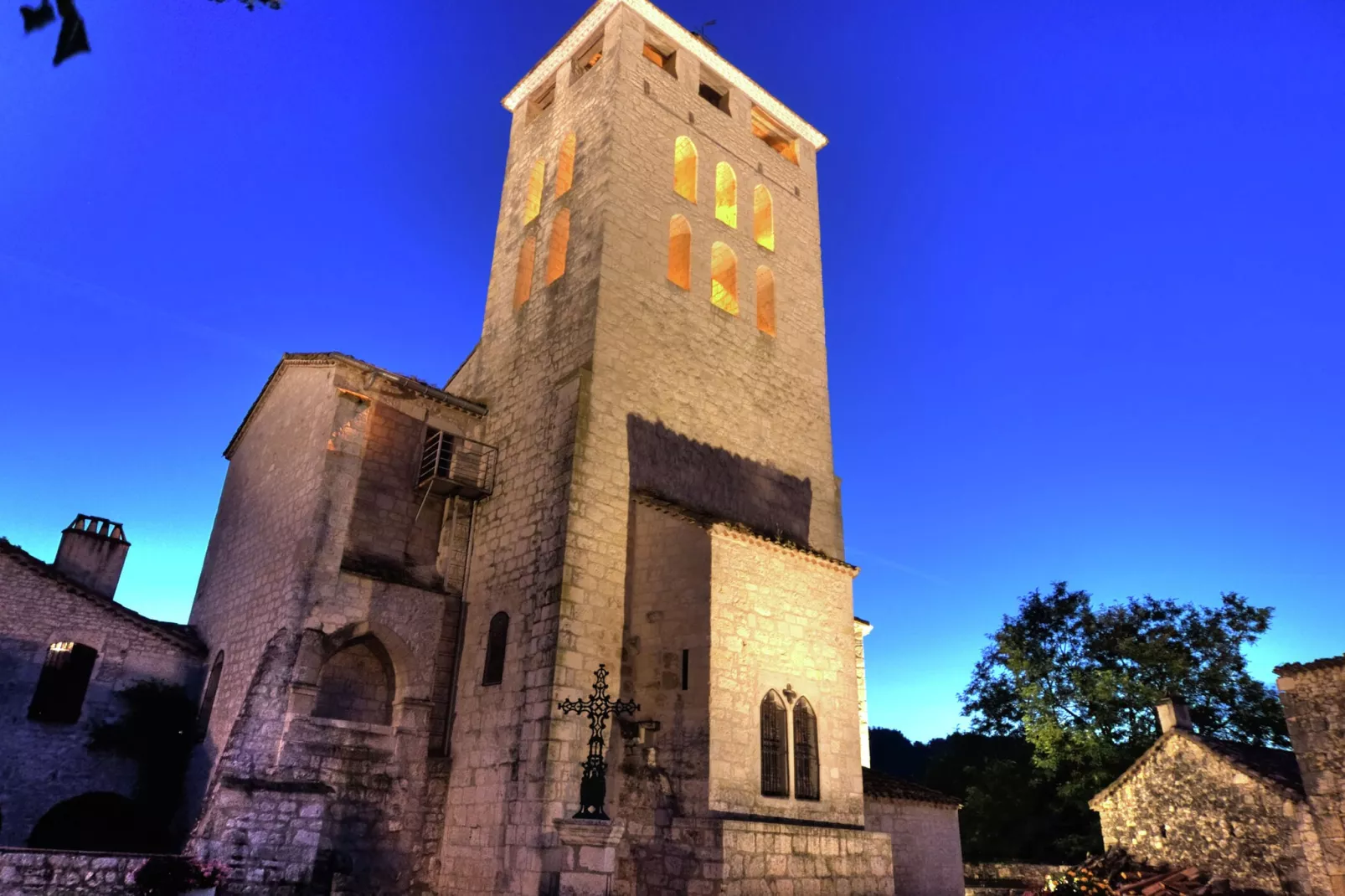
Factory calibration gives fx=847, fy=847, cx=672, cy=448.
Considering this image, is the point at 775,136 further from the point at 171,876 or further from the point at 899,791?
the point at 171,876

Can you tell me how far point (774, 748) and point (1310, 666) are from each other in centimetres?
969

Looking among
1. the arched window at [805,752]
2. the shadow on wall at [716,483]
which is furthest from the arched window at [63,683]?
the arched window at [805,752]

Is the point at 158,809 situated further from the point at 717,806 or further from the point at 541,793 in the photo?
the point at 717,806

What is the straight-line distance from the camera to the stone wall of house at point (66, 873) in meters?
9.73

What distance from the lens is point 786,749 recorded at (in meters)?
13.2

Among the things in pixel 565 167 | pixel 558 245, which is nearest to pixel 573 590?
pixel 558 245

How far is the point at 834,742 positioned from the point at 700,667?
9.81 feet

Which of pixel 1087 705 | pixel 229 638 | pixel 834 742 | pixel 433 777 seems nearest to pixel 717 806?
pixel 834 742

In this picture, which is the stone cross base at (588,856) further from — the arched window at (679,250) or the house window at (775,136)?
the house window at (775,136)

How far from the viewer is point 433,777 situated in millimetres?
14102

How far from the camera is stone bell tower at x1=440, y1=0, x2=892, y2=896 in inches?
490

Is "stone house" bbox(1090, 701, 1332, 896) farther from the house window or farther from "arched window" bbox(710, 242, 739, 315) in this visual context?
the house window

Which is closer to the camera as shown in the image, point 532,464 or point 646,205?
point 532,464

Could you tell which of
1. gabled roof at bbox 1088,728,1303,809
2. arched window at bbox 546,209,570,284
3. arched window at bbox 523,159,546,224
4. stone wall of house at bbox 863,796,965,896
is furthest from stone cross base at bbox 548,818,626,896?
arched window at bbox 523,159,546,224
